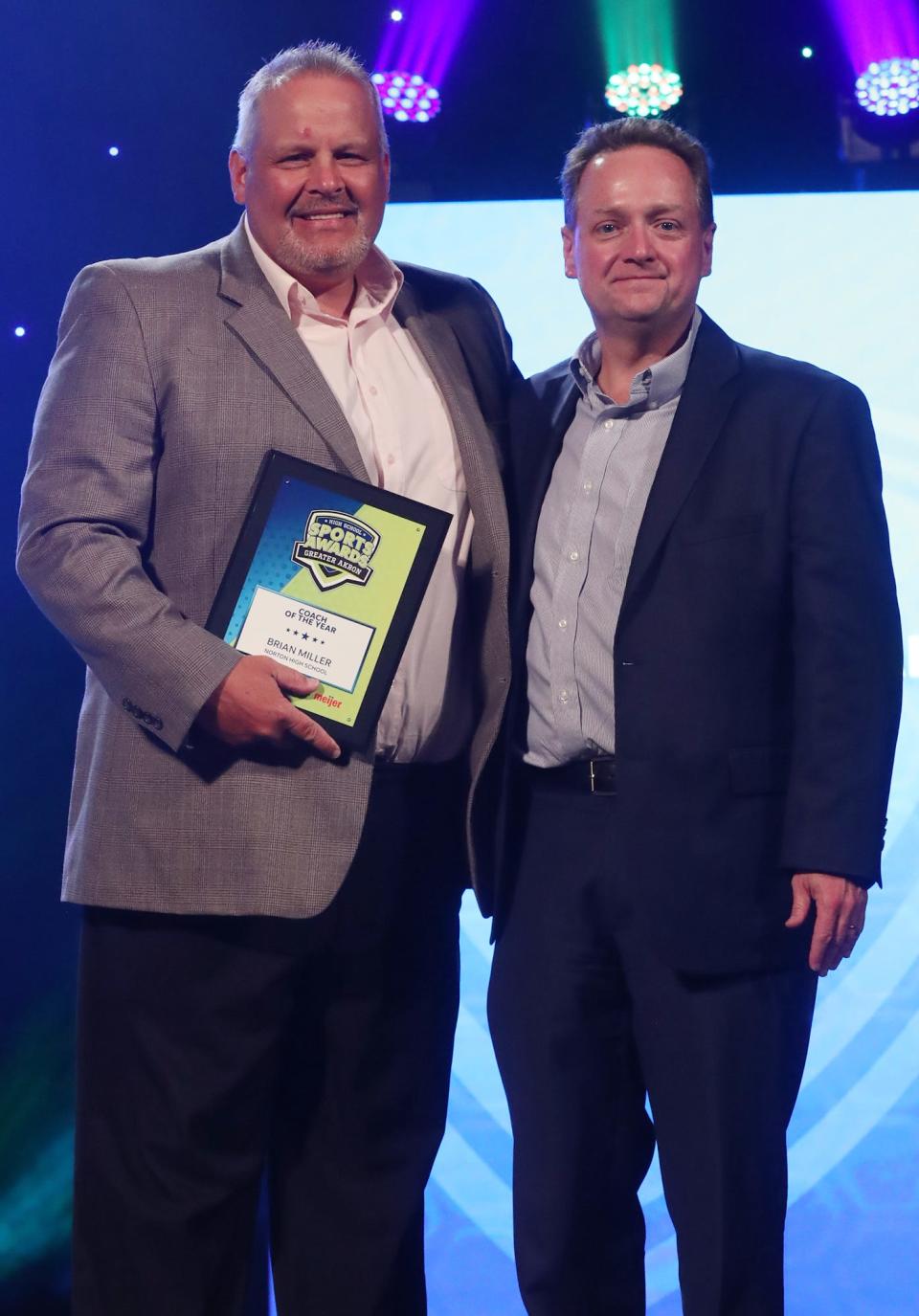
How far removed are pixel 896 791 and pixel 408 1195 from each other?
1.34m

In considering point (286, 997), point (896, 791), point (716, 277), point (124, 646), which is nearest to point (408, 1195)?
point (286, 997)

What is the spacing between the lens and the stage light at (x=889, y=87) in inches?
112

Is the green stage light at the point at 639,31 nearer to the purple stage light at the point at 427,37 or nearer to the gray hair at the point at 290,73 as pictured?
the purple stage light at the point at 427,37

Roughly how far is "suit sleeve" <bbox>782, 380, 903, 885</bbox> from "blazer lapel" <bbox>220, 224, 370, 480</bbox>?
2.17 ft

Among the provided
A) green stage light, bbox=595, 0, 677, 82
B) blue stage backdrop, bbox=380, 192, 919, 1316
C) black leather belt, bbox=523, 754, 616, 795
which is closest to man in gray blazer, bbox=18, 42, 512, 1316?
black leather belt, bbox=523, 754, 616, 795

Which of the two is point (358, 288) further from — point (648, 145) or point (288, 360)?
point (648, 145)

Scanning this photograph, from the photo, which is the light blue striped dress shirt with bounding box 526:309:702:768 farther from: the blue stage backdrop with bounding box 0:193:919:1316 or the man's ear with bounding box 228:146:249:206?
the blue stage backdrop with bounding box 0:193:919:1316

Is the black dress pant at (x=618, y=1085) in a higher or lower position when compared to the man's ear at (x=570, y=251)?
lower

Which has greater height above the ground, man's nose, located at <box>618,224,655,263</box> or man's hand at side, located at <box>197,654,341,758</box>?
man's nose, located at <box>618,224,655,263</box>

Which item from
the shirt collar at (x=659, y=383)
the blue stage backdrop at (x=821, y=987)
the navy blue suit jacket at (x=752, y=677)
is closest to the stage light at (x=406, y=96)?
the blue stage backdrop at (x=821, y=987)

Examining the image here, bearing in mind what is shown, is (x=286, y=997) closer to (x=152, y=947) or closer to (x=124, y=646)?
(x=152, y=947)

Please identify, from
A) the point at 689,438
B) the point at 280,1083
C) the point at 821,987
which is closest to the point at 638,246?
the point at 689,438

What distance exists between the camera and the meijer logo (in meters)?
1.96

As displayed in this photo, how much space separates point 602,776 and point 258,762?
52 centimetres
